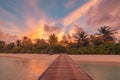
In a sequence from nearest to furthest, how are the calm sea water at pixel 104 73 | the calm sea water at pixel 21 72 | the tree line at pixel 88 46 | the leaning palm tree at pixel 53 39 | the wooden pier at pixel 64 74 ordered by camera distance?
the wooden pier at pixel 64 74
the calm sea water at pixel 21 72
the calm sea water at pixel 104 73
the tree line at pixel 88 46
the leaning palm tree at pixel 53 39

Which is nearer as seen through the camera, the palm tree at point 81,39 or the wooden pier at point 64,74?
the wooden pier at point 64,74

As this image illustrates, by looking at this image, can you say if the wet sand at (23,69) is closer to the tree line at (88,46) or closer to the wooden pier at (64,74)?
the wooden pier at (64,74)

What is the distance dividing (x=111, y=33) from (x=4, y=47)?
5928 centimetres

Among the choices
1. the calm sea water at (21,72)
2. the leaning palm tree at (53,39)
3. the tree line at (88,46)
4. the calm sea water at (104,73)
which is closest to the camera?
the calm sea water at (21,72)

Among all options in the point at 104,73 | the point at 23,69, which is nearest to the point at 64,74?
the point at 104,73

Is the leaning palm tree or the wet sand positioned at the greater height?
the leaning palm tree

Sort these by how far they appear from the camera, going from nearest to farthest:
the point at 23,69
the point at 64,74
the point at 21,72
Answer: the point at 64,74, the point at 21,72, the point at 23,69

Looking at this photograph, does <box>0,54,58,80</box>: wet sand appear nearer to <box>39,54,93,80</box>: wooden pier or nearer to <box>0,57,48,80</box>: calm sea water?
<box>0,57,48,80</box>: calm sea water

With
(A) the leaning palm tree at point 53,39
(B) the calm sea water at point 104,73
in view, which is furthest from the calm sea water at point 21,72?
(A) the leaning palm tree at point 53,39

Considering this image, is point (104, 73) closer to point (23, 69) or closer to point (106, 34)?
point (23, 69)

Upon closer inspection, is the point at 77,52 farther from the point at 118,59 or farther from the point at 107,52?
the point at 118,59

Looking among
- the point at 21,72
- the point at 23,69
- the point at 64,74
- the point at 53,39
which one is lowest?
the point at 21,72

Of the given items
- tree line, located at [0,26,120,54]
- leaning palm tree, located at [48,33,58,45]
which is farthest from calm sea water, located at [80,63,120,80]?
leaning palm tree, located at [48,33,58,45]

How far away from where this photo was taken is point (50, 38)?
111 metres
